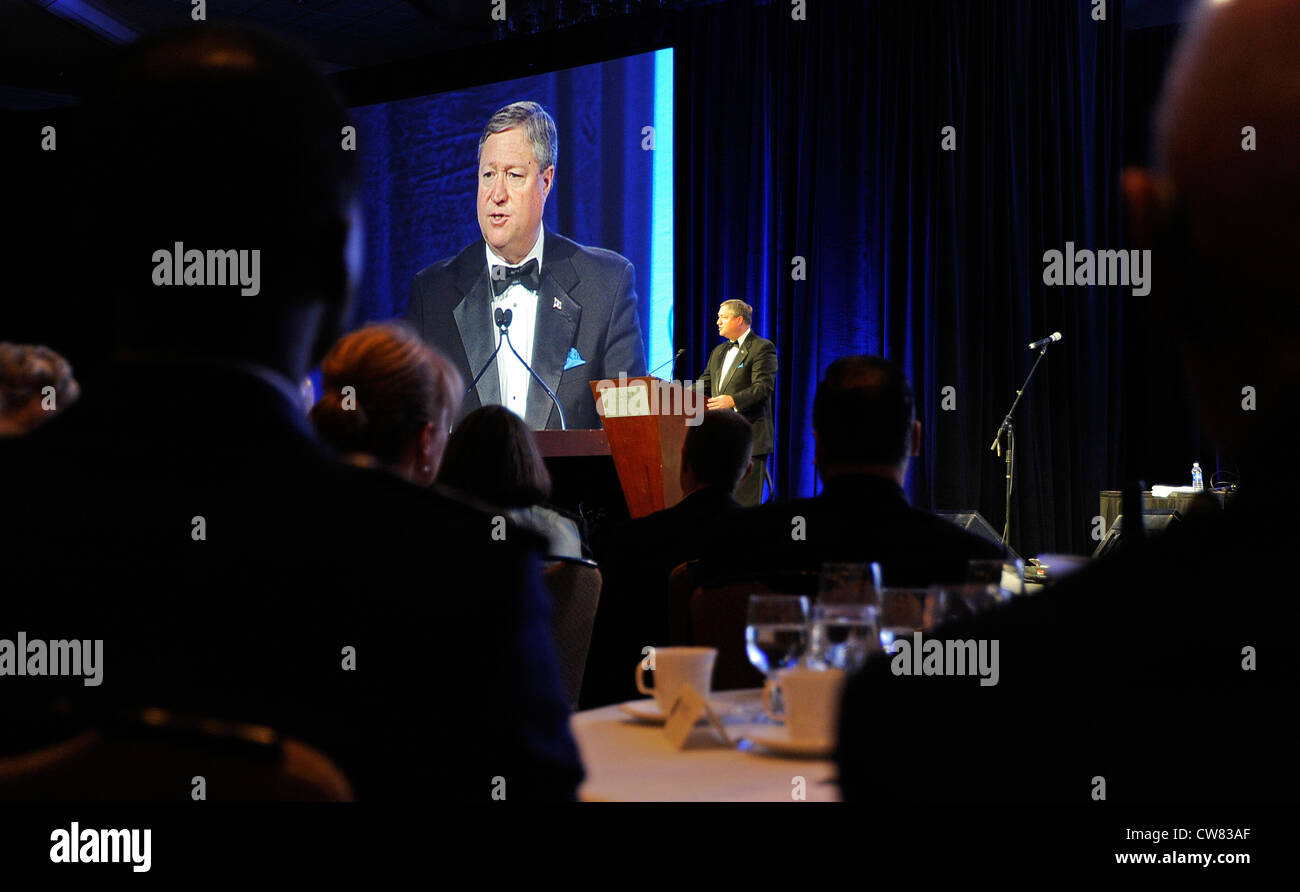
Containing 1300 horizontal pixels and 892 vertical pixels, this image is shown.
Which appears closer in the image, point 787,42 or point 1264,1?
point 1264,1

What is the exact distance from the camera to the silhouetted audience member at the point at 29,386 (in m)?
2.82

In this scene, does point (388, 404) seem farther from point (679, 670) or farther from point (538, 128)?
point (538, 128)

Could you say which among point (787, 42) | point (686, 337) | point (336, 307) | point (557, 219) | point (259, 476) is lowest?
point (259, 476)

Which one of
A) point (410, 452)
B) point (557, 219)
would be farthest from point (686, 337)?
Answer: point (410, 452)

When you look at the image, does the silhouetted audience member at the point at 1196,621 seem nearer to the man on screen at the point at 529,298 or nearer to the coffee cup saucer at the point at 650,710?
the coffee cup saucer at the point at 650,710

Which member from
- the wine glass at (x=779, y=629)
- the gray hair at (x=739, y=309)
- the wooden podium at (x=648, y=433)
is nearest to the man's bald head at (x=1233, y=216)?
the wine glass at (x=779, y=629)

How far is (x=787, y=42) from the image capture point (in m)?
7.57

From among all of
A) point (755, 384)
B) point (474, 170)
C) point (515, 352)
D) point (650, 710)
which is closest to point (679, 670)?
point (650, 710)

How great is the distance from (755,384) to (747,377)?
4.3 inches

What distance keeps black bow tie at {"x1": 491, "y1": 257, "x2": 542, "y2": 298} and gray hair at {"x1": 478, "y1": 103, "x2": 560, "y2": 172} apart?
0.71m

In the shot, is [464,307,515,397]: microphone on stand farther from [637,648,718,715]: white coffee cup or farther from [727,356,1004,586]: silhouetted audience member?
[637,648,718,715]: white coffee cup

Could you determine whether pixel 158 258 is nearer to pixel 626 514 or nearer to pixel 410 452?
pixel 410 452
